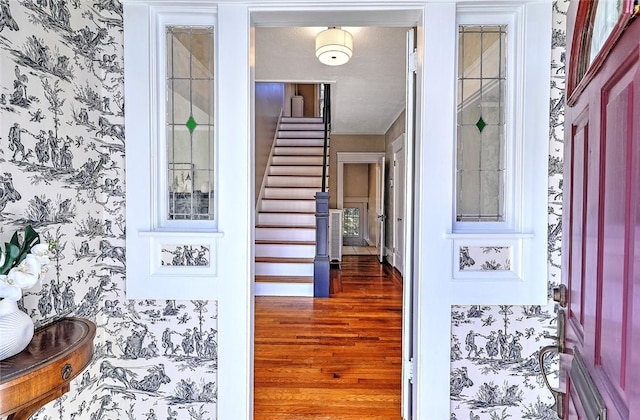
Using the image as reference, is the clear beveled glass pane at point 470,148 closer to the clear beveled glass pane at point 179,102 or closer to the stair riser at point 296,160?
the clear beveled glass pane at point 179,102

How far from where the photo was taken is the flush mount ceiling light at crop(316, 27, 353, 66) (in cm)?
268

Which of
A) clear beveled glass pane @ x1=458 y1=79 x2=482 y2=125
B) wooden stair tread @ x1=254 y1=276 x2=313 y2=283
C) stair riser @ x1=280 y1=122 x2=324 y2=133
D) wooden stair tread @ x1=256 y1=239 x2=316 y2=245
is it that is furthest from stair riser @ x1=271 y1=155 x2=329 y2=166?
clear beveled glass pane @ x1=458 y1=79 x2=482 y2=125

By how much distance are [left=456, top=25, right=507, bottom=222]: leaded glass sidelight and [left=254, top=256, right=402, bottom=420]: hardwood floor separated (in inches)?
51.0

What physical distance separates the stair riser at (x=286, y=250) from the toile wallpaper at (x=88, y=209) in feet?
9.56

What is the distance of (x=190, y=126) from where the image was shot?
1668mm

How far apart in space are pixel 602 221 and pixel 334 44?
237 cm

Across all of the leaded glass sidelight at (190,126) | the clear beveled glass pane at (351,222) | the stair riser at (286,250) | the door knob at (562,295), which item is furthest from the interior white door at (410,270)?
the clear beveled glass pane at (351,222)

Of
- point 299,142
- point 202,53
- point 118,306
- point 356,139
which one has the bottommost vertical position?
point 118,306

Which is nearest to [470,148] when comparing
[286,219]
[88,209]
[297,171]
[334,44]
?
[334,44]

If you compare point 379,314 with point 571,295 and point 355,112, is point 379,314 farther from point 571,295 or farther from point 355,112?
point 355,112

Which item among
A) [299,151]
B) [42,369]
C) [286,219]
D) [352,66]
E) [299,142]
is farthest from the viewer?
[299,142]

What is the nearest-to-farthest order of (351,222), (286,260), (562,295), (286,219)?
(562,295) → (286,260) → (286,219) → (351,222)

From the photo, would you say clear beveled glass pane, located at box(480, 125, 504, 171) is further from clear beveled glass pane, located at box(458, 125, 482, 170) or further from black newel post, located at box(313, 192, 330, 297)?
black newel post, located at box(313, 192, 330, 297)

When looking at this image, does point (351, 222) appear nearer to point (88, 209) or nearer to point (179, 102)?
point (179, 102)
